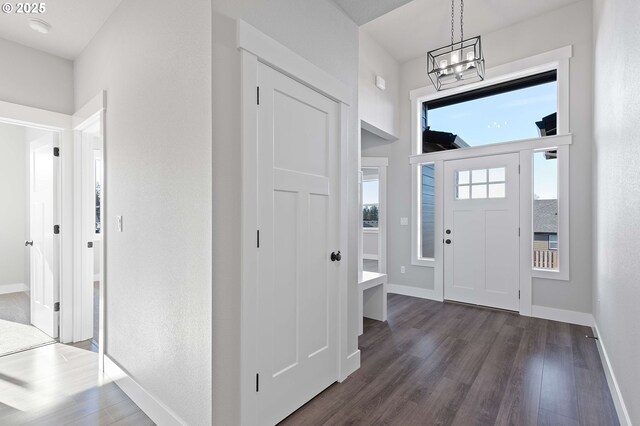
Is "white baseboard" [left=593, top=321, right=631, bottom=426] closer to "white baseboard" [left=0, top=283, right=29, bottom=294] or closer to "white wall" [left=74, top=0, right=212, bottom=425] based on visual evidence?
"white wall" [left=74, top=0, right=212, bottom=425]

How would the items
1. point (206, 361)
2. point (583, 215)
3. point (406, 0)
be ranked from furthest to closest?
point (583, 215) → point (406, 0) → point (206, 361)

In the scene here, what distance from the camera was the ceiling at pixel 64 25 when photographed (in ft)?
7.67

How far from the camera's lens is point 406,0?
225cm

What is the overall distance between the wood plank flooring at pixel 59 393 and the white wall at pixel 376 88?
150 inches

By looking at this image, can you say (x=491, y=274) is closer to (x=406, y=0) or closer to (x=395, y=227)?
(x=395, y=227)

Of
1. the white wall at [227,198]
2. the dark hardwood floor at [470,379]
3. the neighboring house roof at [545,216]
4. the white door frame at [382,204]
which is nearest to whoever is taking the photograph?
the white wall at [227,198]

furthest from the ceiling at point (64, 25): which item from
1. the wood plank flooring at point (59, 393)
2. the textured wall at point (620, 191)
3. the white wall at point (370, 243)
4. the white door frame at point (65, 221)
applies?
the white wall at point (370, 243)

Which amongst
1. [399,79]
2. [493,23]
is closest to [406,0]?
[493,23]

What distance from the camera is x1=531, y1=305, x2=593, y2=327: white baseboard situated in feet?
11.8

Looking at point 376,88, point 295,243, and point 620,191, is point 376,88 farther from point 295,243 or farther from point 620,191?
point 295,243

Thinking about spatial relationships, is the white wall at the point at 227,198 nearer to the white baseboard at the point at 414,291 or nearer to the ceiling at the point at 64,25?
the ceiling at the point at 64,25

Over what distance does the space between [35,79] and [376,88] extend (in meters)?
3.85

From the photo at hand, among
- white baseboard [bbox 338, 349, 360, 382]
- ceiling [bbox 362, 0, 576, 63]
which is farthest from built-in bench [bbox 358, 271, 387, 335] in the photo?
ceiling [bbox 362, 0, 576, 63]

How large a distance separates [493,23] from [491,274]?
3.32 metres
